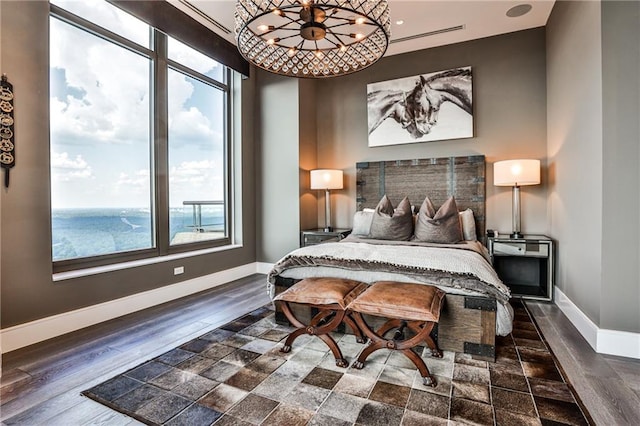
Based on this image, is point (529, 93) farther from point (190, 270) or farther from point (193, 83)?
point (190, 270)

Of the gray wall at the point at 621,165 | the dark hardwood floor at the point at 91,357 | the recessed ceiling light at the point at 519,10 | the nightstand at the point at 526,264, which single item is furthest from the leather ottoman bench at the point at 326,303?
the recessed ceiling light at the point at 519,10

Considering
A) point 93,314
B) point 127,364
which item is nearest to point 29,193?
point 93,314

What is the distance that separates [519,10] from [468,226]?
2522 mm

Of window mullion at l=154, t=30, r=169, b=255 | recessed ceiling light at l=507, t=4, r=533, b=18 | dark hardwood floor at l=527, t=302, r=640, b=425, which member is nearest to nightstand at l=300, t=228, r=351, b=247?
window mullion at l=154, t=30, r=169, b=255

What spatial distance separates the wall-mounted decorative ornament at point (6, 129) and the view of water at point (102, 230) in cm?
58

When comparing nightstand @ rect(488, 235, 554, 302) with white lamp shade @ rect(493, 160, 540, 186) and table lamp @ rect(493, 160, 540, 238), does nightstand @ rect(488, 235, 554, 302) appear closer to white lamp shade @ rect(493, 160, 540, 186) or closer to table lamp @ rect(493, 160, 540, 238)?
table lamp @ rect(493, 160, 540, 238)

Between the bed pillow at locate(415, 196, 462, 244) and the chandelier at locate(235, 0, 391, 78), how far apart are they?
188 centimetres

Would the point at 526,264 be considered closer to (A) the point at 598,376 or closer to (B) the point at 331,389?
(A) the point at 598,376

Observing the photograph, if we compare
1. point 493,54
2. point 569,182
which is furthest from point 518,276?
point 493,54

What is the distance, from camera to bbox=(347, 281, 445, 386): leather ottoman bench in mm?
2031

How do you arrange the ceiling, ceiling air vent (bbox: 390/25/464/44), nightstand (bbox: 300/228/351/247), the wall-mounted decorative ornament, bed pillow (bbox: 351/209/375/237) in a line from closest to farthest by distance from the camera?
the wall-mounted decorative ornament, the ceiling, ceiling air vent (bbox: 390/25/464/44), bed pillow (bbox: 351/209/375/237), nightstand (bbox: 300/228/351/247)

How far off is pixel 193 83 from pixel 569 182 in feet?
14.9

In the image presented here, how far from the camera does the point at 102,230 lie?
3.37m

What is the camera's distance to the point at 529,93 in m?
4.16
